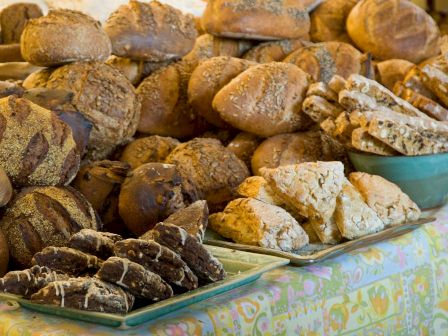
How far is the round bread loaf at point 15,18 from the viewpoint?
8.00 ft

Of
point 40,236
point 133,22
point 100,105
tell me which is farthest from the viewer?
point 133,22

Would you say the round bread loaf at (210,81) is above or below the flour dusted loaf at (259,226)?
above

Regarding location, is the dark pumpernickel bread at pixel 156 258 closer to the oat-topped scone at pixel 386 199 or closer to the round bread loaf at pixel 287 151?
the oat-topped scone at pixel 386 199

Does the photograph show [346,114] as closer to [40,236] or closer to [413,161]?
[413,161]

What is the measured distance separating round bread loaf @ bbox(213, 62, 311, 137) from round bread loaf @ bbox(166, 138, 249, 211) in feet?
0.42

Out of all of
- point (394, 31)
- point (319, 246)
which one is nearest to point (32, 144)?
point (319, 246)

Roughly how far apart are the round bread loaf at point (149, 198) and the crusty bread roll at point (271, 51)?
73cm

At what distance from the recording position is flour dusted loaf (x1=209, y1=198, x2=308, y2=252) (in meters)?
1.41

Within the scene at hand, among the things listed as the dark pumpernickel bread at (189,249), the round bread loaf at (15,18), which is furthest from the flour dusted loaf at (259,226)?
the round bread loaf at (15,18)

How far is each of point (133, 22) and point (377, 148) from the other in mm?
708

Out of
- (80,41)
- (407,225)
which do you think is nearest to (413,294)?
(407,225)

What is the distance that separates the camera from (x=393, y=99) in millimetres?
1727

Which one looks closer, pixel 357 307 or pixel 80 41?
pixel 357 307

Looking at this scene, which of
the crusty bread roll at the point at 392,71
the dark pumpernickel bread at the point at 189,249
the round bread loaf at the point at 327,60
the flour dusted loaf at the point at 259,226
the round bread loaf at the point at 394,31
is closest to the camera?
the dark pumpernickel bread at the point at 189,249
